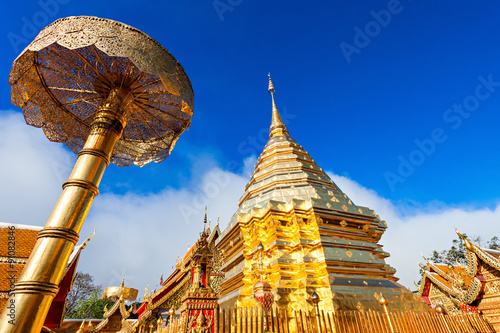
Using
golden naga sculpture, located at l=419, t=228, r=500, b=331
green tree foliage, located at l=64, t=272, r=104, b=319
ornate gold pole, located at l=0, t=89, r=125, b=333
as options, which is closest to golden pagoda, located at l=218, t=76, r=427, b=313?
golden naga sculpture, located at l=419, t=228, r=500, b=331

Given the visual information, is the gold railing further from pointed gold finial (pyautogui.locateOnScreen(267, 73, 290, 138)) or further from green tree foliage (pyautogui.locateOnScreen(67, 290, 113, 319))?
green tree foliage (pyautogui.locateOnScreen(67, 290, 113, 319))

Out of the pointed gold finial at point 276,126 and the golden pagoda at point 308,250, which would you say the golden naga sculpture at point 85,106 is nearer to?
the golden pagoda at point 308,250

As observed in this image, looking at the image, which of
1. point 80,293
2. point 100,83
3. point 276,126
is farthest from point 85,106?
point 80,293

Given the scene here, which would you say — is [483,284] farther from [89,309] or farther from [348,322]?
[89,309]

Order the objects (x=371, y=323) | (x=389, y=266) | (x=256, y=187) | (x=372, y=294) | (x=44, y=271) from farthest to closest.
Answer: (x=256, y=187) < (x=389, y=266) < (x=372, y=294) < (x=371, y=323) < (x=44, y=271)

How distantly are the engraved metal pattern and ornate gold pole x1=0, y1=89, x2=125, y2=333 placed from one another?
28.3 inches

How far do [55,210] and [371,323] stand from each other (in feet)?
15.5

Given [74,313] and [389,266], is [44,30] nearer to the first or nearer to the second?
[389,266]

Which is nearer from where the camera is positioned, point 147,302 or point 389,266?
point 389,266

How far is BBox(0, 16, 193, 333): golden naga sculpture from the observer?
7.52 feet

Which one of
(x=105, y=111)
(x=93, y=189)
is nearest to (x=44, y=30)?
(x=105, y=111)

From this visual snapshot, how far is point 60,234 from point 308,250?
518cm

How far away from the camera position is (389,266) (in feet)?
24.3

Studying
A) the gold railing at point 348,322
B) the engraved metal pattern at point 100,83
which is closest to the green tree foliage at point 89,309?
the engraved metal pattern at point 100,83
